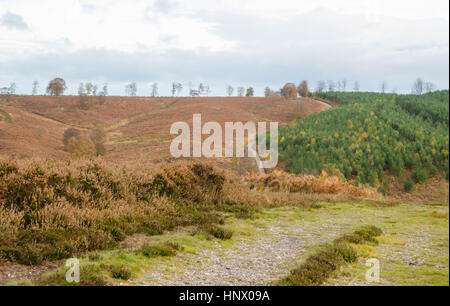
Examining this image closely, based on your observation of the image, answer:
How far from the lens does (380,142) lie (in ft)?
33.0

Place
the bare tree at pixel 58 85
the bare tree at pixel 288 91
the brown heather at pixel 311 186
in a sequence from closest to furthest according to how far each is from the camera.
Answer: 1. the brown heather at pixel 311 186
2. the bare tree at pixel 58 85
3. the bare tree at pixel 288 91

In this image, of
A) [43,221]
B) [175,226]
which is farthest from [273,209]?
[43,221]

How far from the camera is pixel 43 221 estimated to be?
25.0 feet

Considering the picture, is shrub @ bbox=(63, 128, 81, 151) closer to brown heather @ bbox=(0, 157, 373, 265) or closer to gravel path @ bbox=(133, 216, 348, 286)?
brown heather @ bbox=(0, 157, 373, 265)

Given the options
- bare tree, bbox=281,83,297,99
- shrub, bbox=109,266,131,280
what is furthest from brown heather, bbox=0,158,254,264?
bare tree, bbox=281,83,297,99

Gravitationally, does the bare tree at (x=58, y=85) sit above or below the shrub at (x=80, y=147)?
above

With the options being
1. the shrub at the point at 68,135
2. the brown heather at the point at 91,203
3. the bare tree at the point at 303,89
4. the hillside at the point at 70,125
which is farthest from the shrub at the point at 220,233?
the bare tree at the point at 303,89

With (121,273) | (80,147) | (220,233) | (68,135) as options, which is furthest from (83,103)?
(121,273)

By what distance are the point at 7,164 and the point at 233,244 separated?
602cm

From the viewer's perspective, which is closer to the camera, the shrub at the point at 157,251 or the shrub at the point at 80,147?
the shrub at the point at 157,251

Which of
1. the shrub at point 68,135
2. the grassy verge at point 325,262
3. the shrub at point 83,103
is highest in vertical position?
the shrub at point 83,103

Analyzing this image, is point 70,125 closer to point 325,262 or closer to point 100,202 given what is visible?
point 100,202

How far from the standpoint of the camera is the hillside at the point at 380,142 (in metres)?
4.84

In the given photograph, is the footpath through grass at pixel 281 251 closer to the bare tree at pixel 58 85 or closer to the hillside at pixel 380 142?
the hillside at pixel 380 142
